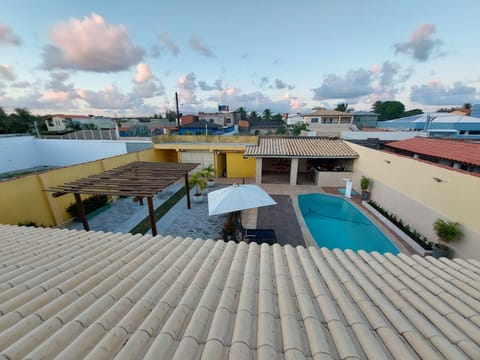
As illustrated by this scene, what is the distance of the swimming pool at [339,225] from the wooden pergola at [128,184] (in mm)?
7859

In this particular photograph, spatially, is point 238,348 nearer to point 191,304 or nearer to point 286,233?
point 191,304

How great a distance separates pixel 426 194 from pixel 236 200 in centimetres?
859

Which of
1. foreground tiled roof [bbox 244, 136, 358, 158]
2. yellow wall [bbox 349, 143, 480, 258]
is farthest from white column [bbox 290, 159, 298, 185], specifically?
yellow wall [bbox 349, 143, 480, 258]

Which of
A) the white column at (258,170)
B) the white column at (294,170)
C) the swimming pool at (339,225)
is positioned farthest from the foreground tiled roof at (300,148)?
the swimming pool at (339,225)

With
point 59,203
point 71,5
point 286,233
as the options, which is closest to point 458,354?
A: point 286,233

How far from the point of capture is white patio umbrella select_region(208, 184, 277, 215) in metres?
8.30

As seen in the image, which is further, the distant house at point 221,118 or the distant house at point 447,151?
the distant house at point 221,118

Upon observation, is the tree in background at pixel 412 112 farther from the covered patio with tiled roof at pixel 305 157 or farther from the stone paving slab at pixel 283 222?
the stone paving slab at pixel 283 222

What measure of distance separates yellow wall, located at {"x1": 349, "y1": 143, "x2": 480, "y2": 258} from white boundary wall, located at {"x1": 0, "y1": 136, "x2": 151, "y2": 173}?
2078 cm

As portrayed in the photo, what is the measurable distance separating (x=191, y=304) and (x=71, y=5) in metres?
16.1

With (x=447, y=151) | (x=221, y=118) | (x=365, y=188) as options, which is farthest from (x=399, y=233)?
(x=221, y=118)

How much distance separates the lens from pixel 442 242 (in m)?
8.32

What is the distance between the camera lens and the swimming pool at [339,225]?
10.1m

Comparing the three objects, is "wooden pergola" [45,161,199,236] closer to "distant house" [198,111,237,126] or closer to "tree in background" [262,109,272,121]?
"distant house" [198,111,237,126]
